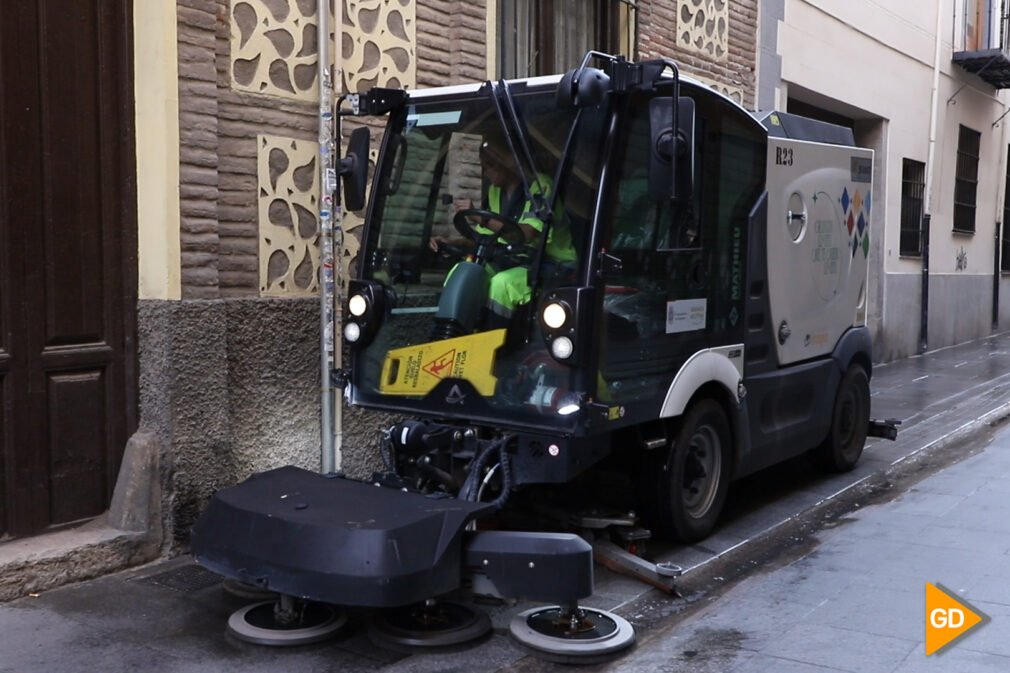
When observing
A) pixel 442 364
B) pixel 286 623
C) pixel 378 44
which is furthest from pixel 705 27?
pixel 286 623

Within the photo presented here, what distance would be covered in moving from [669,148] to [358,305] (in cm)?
190

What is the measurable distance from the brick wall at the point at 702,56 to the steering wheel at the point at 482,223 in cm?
524

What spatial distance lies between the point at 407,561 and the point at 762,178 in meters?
3.67

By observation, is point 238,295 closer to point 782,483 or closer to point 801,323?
point 801,323

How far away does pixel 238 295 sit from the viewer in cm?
661

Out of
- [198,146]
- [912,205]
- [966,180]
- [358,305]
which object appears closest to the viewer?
[358,305]

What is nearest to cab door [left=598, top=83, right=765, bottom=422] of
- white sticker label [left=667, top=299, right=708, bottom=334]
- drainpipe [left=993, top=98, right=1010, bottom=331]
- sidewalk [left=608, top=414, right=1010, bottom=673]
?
white sticker label [left=667, top=299, right=708, bottom=334]

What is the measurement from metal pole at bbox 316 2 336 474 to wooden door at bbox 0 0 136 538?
4.11 ft

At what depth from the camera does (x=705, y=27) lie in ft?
37.7

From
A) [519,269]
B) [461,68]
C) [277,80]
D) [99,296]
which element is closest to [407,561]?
[519,269]

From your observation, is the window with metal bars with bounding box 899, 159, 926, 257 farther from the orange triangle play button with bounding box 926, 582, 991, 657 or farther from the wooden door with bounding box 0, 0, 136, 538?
the wooden door with bounding box 0, 0, 136, 538

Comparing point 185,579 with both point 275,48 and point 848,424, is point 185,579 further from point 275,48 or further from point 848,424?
point 848,424

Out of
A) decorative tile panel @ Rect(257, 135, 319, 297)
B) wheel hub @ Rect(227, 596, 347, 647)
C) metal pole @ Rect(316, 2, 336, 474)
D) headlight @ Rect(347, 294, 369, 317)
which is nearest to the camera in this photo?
wheel hub @ Rect(227, 596, 347, 647)

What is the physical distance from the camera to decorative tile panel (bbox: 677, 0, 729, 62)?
11.1m
